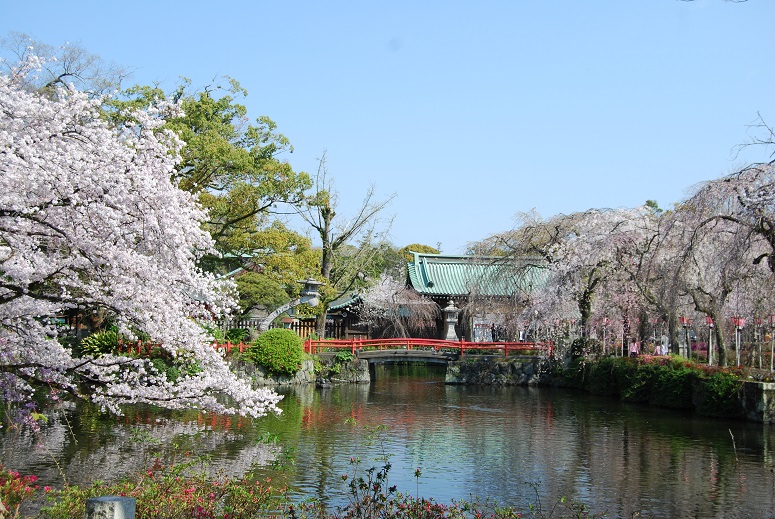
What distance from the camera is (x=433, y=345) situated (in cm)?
3291

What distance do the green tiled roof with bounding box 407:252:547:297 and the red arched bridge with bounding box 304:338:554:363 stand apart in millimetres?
2426

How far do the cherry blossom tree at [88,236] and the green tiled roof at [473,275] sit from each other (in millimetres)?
21903

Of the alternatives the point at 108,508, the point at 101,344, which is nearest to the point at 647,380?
the point at 101,344

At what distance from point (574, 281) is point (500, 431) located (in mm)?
11469

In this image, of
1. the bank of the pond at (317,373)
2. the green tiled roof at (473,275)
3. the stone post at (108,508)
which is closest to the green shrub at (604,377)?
the green tiled roof at (473,275)

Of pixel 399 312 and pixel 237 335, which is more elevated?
pixel 399 312

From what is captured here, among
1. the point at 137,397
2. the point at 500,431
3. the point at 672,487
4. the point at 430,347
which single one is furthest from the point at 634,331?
the point at 137,397

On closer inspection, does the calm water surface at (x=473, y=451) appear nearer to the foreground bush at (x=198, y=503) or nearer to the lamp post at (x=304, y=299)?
the foreground bush at (x=198, y=503)

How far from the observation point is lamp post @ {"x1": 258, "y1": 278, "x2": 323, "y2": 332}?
27594 millimetres

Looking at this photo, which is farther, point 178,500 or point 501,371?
point 501,371

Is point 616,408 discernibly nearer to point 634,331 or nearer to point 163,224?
point 634,331

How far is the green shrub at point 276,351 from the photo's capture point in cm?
2664

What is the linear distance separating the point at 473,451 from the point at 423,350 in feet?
57.4

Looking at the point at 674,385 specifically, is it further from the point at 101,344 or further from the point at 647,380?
the point at 101,344
